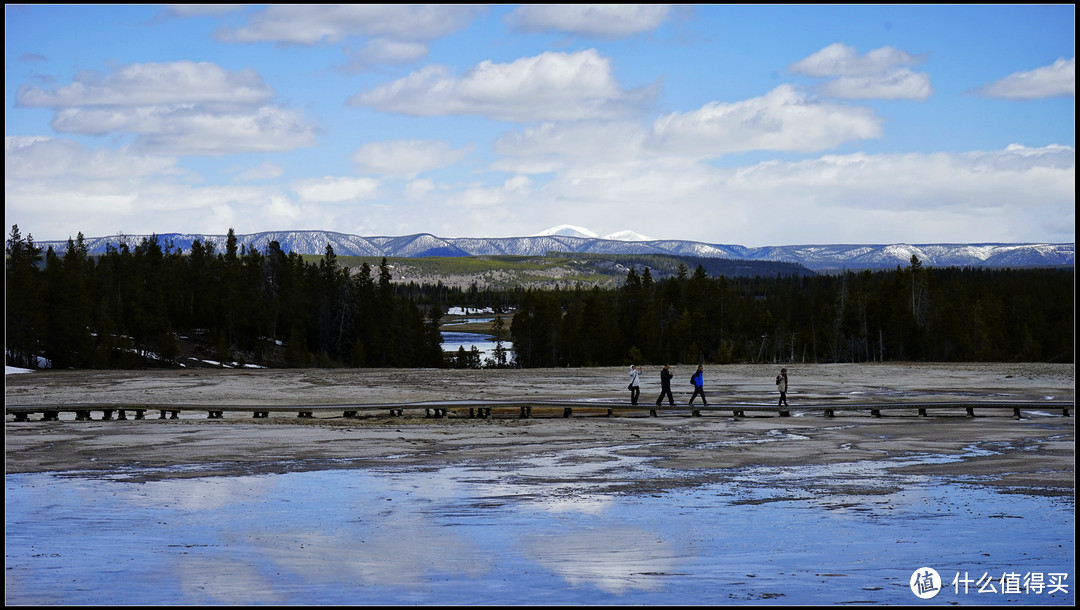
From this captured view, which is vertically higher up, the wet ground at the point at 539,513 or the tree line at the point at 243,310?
the tree line at the point at 243,310

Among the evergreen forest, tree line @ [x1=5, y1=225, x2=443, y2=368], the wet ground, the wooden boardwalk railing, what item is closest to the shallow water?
the wet ground

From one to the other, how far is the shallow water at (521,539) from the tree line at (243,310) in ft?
209

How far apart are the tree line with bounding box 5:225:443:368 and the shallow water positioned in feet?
209

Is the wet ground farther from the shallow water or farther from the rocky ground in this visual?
the rocky ground

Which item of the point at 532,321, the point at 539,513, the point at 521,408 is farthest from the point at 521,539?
the point at 532,321

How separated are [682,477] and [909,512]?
4834 mm

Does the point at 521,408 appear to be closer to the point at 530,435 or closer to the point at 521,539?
the point at 530,435

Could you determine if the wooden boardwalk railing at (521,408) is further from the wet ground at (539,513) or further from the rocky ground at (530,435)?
the wet ground at (539,513)

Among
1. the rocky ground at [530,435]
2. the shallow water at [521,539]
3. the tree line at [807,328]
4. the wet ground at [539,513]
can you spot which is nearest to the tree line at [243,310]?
the tree line at [807,328]

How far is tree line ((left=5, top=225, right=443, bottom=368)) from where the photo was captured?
82.3 meters

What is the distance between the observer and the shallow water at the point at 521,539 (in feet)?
34.8

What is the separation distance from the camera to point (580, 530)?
45.7ft

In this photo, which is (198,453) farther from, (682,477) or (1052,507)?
(1052,507)

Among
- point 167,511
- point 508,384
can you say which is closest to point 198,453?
point 167,511
